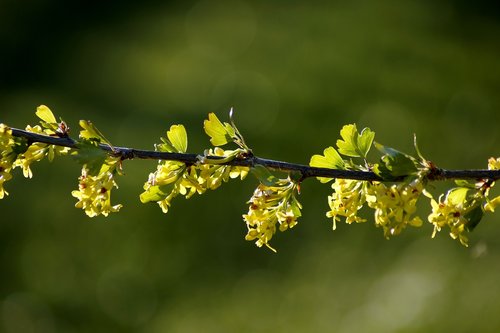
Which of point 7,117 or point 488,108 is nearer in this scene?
point 488,108

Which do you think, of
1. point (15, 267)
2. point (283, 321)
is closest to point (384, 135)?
point (283, 321)

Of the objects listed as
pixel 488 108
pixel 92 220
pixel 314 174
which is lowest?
pixel 92 220

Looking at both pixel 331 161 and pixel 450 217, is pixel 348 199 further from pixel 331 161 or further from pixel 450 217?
pixel 450 217

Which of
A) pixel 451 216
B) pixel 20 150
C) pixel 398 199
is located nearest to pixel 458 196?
pixel 451 216

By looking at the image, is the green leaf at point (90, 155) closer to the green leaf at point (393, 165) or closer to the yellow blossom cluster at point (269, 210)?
the yellow blossom cluster at point (269, 210)

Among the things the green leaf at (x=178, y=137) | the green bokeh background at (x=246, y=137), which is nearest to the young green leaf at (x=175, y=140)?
the green leaf at (x=178, y=137)

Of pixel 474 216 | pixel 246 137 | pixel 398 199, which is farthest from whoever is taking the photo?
pixel 246 137

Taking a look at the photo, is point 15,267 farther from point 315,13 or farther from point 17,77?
point 315,13
